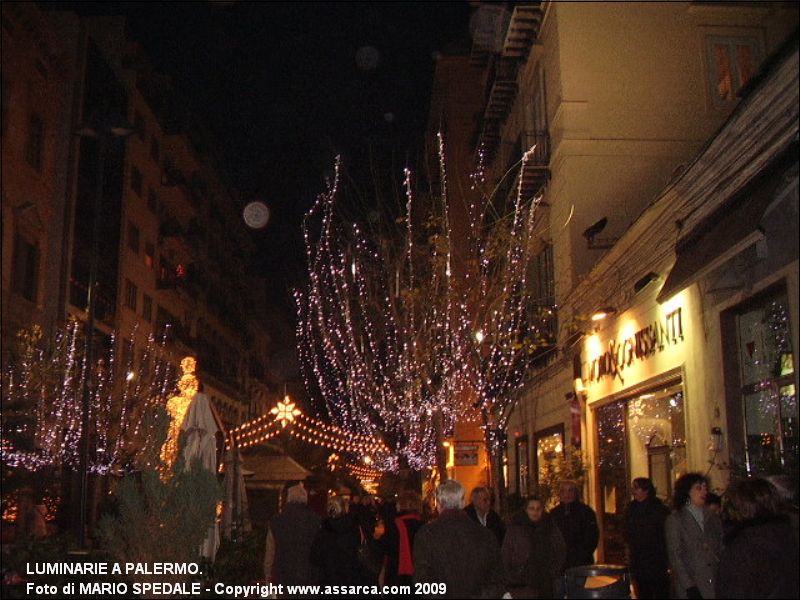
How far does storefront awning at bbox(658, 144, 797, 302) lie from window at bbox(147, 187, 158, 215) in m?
38.5

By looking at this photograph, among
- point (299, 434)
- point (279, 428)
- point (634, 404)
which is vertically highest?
point (299, 434)

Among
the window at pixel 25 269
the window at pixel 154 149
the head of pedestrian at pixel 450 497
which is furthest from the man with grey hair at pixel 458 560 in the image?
the window at pixel 154 149

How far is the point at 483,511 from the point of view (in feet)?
34.8

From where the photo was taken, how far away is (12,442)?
19.8 metres

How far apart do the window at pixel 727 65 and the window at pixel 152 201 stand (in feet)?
110

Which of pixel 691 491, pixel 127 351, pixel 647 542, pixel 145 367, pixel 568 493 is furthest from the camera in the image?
pixel 127 351

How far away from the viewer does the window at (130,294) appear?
4206 cm

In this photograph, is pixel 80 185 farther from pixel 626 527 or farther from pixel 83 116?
pixel 626 527

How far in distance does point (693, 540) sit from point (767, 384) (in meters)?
3.04

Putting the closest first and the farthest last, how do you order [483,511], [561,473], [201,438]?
[483,511] → [201,438] → [561,473]

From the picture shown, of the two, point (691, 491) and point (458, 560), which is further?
point (691, 491)

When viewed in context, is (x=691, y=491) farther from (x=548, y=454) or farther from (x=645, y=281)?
(x=548, y=454)


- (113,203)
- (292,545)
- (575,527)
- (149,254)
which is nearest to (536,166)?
(575,527)

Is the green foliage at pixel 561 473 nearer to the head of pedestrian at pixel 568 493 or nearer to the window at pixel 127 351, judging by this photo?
the head of pedestrian at pixel 568 493
